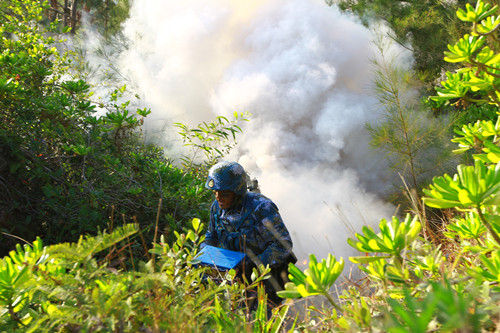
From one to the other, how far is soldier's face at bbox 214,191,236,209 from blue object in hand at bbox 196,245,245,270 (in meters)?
0.49

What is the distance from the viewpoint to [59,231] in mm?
3086

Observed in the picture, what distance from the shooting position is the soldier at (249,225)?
2.29 metres

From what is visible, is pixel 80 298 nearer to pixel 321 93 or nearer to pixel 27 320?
pixel 27 320

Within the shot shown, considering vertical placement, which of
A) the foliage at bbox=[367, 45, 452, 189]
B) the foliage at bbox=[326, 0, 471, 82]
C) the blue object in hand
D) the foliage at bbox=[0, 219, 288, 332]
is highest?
the foliage at bbox=[326, 0, 471, 82]

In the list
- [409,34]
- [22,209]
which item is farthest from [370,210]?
[22,209]

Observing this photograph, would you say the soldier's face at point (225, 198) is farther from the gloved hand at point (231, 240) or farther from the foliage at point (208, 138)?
the foliage at point (208, 138)

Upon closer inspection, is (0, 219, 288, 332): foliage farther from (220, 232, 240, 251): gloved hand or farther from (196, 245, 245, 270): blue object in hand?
(220, 232, 240, 251): gloved hand

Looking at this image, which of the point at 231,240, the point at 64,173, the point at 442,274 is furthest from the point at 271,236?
the point at 64,173

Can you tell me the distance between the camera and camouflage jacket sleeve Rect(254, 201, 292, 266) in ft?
7.38

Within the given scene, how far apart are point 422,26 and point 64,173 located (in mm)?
6325

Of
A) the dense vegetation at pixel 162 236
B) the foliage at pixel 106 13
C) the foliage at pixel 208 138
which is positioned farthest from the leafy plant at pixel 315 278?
the foliage at pixel 106 13

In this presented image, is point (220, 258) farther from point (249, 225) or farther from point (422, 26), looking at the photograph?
point (422, 26)

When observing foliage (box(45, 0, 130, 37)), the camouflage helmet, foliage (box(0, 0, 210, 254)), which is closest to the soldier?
the camouflage helmet

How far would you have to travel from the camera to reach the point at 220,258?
192 cm
